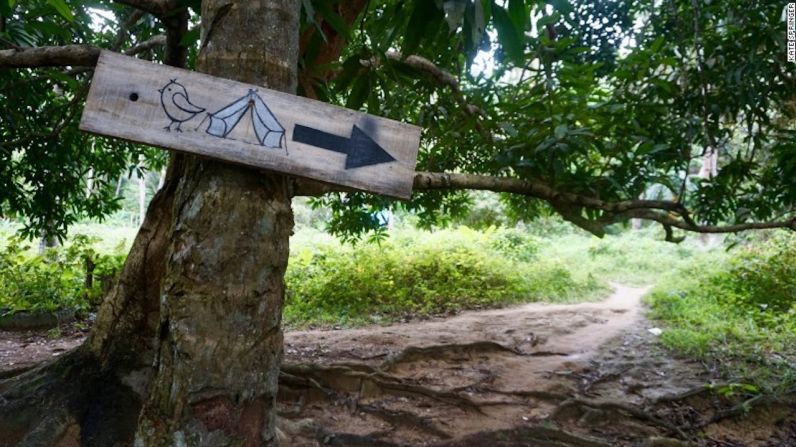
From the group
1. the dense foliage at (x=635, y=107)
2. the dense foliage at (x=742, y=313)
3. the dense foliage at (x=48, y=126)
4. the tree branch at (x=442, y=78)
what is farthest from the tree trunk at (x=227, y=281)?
the dense foliage at (x=742, y=313)

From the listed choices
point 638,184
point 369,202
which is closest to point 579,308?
point 369,202

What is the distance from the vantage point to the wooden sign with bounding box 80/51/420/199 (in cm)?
132

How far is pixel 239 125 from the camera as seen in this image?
52.6 inches

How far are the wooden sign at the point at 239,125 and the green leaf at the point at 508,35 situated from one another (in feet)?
2.77

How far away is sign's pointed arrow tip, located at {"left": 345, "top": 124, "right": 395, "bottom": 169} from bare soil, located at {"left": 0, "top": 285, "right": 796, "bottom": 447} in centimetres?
240

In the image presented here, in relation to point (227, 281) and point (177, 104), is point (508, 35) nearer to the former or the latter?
point (177, 104)

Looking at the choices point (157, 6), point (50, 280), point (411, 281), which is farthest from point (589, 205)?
point (50, 280)

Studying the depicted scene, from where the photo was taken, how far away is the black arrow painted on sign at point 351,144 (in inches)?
54.3

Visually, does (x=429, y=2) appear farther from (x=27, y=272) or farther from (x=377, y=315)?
(x=27, y=272)

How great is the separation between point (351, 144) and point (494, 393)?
3.99m

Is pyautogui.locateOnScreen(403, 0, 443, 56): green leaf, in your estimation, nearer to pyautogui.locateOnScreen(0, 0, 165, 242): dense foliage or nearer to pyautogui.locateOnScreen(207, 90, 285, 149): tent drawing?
pyautogui.locateOnScreen(207, 90, 285, 149): tent drawing

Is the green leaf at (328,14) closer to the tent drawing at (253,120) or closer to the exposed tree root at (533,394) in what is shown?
the tent drawing at (253,120)

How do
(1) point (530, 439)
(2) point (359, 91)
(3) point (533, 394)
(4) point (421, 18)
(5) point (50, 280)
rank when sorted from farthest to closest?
(5) point (50, 280) < (3) point (533, 394) < (1) point (530, 439) < (2) point (359, 91) < (4) point (421, 18)

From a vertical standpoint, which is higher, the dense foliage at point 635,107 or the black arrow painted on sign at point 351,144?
the dense foliage at point 635,107
